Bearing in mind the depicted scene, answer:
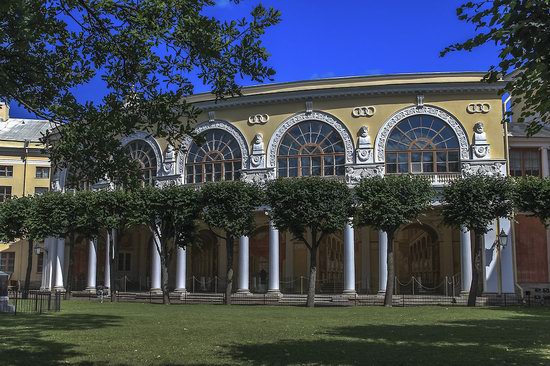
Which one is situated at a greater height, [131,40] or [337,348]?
[131,40]

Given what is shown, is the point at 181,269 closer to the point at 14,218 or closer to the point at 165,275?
the point at 165,275

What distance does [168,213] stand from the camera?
Answer: 35.0m

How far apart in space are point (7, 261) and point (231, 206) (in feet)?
114

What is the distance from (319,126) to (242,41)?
3113 centimetres

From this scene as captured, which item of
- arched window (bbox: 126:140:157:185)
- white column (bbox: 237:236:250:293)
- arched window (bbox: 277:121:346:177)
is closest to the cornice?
arched window (bbox: 277:121:346:177)

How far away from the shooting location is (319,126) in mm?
39438

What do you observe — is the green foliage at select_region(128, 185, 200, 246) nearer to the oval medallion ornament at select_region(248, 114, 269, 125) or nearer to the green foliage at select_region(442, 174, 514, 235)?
the oval medallion ornament at select_region(248, 114, 269, 125)

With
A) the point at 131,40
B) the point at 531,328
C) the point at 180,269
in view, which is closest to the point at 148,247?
the point at 180,269

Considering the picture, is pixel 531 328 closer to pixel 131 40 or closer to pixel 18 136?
pixel 131 40

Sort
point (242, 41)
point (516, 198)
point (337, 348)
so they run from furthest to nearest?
point (516, 198) → point (337, 348) → point (242, 41)

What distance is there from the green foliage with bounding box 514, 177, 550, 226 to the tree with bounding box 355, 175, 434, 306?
181 inches

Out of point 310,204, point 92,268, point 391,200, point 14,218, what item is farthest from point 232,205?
point 14,218

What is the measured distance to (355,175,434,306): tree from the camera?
30.4 meters

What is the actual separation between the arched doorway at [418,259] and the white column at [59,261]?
27478 mm
